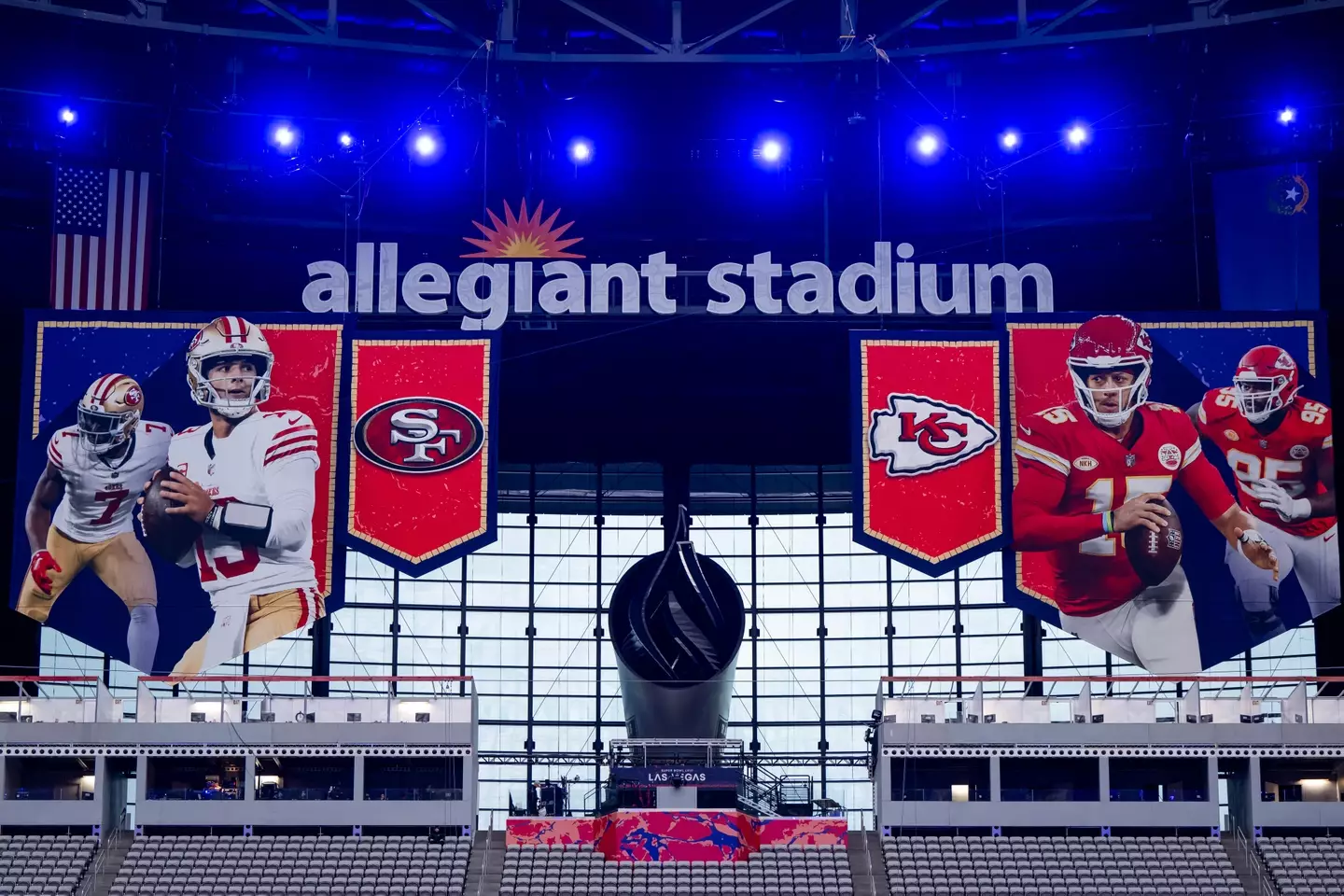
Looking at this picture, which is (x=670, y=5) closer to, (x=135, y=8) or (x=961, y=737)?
(x=135, y=8)

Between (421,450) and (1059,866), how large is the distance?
704 inches

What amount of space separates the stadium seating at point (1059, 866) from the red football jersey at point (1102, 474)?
18.2 feet

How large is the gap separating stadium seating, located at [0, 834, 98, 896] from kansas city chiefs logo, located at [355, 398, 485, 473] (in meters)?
11.2

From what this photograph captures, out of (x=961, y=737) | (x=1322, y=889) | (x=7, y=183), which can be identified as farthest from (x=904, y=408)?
(x=7, y=183)

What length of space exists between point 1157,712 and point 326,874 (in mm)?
21078

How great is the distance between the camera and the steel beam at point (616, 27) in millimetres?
46562

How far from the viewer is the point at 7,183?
4838 centimetres

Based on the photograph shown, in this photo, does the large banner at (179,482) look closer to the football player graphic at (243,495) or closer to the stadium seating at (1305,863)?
the football player graphic at (243,495)

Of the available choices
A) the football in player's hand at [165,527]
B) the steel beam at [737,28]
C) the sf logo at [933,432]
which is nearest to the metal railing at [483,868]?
the football in player's hand at [165,527]

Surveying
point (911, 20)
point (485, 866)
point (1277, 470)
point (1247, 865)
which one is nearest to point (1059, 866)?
point (1247, 865)

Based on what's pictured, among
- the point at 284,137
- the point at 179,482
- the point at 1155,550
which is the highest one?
the point at 284,137

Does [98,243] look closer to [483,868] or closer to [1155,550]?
[483,868]

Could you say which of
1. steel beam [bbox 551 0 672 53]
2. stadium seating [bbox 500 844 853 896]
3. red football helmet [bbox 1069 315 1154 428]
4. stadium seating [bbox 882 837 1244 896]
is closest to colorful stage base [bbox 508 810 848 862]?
stadium seating [bbox 500 844 853 896]

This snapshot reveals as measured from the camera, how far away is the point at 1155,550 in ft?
146
